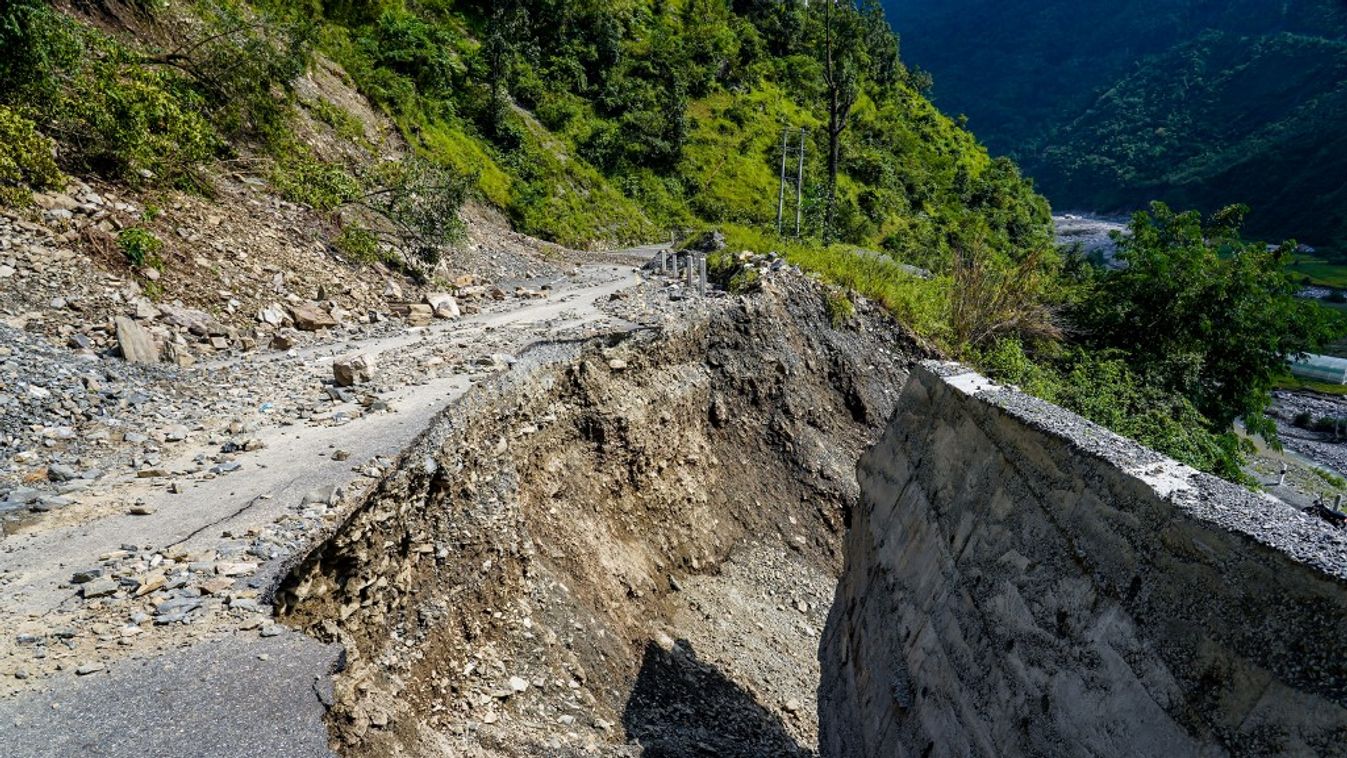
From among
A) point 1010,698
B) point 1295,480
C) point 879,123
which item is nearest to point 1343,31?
point 879,123

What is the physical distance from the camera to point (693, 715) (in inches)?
287

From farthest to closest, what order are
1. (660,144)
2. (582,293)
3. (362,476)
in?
(660,144)
(582,293)
(362,476)

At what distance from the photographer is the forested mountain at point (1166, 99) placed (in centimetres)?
7419

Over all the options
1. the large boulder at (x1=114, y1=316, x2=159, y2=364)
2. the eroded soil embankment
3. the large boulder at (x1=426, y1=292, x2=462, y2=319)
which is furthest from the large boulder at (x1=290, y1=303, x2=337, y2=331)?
the eroded soil embankment

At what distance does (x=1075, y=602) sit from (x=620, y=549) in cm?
564

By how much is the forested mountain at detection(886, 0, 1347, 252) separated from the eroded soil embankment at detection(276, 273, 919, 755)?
247 ft

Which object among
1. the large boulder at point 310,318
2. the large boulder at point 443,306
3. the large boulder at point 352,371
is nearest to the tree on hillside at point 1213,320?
the large boulder at point 443,306

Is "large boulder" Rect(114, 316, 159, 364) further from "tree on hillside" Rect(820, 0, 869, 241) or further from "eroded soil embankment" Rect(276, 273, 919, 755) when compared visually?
"tree on hillside" Rect(820, 0, 869, 241)

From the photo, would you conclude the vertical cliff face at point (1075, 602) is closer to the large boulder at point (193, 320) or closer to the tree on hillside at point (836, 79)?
the large boulder at point (193, 320)

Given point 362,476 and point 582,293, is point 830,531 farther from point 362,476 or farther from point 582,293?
point 362,476

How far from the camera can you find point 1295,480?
23.0 m

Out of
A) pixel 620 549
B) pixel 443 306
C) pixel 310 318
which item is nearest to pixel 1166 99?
pixel 443 306

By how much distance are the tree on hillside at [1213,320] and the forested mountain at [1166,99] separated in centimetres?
6833

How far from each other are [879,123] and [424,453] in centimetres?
4880
